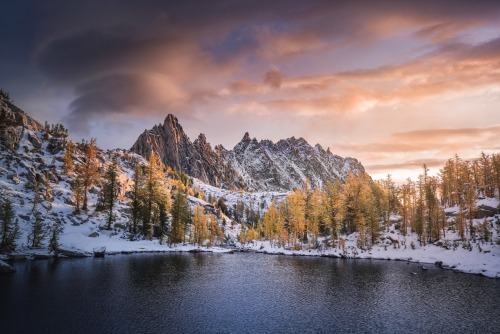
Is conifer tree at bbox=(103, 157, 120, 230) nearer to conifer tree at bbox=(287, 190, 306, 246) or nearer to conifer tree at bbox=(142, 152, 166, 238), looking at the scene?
conifer tree at bbox=(142, 152, 166, 238)

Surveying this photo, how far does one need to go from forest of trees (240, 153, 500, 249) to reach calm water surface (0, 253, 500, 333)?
34673 mm

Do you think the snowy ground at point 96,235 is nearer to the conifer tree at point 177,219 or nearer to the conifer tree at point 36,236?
the conifer tree at point 36,236

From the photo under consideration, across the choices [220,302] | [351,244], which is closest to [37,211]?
[220,302]

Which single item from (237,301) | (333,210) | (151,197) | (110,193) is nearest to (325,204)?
(333,210)

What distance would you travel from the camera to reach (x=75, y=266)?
5538 cm

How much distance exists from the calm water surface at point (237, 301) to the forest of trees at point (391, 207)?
3467 cm

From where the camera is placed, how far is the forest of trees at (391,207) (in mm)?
85812

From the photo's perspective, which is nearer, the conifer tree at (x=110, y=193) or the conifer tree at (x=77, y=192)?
the conifer tree at (x=77, y=192)

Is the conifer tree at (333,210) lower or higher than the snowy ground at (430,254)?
higher

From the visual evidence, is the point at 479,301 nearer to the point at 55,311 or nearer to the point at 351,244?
the point at 55,311

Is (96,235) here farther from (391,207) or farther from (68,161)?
(391,207)

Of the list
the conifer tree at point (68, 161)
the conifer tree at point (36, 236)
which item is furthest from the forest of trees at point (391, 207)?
the conifer tree at point (68, 161)

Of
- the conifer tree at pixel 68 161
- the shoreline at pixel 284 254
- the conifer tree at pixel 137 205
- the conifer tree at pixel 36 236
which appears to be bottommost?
the shoreline at pixel 284 254

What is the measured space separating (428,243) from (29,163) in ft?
405
